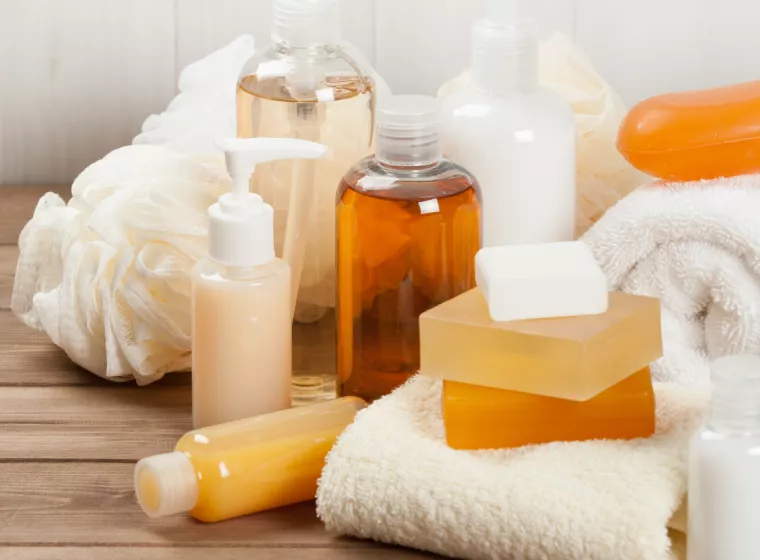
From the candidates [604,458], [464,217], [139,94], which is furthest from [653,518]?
[139,94]

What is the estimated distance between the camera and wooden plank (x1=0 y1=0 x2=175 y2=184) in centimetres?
118

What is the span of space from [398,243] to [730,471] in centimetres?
25

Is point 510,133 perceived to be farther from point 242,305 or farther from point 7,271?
point 7,271

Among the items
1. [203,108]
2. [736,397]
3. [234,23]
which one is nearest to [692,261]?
[736,397]

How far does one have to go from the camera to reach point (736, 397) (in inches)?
21.7

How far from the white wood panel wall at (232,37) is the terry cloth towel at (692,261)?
0.44 metres

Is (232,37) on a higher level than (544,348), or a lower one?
higher

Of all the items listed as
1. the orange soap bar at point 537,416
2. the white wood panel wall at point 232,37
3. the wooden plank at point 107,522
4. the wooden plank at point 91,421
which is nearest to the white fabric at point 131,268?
the wooden plank at point 91,421

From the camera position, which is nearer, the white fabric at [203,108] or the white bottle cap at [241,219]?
the white bottle cap at [241,219]

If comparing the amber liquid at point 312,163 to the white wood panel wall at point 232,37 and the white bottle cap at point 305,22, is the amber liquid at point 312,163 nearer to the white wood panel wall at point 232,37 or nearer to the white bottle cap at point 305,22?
the white bottle cap at point 305,22

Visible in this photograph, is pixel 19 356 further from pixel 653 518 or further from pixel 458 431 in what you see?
pixel 653 518

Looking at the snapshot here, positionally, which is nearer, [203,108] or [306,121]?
[306,121]

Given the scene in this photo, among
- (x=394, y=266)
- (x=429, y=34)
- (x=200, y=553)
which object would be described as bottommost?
(x=200, y=553)

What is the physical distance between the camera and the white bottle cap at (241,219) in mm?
693
